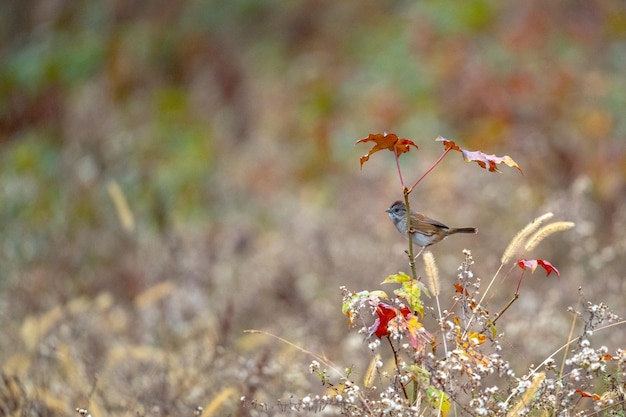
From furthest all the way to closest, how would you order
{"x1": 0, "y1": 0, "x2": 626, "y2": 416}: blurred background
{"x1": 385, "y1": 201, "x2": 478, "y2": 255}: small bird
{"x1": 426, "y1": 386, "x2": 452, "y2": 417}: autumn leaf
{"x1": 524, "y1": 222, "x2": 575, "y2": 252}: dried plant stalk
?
{"x1": 0, "y1": 0, "x2": 626, "y2": 416}: blurred background < {"x1": 385, "y1": 201, "x2": 478, "y2": 255}: small bird < {"x1": 524, "y1": 222, "x2": 575, "y2": 252}: dried plant stalk < {"x1": 426, "y1": 386, "x2": 452, "y2": 417}: autumn leaf

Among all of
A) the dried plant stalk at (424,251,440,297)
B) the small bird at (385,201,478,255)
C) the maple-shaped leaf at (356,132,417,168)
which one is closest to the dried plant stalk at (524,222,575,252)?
the dried plant stalk at (424,251,440,297)

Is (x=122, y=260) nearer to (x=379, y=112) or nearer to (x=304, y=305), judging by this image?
(x=304, y=305)

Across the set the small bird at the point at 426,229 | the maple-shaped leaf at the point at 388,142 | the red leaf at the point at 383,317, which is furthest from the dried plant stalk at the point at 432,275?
the small bird at the point at 426,229

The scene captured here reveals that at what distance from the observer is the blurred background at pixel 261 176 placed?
413 cm

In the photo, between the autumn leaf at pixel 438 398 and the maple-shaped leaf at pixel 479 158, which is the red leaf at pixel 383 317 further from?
the maple-shaped leaf at pixel 479 158

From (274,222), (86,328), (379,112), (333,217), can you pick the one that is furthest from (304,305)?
(379,112)

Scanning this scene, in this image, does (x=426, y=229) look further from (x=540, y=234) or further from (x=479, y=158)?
(x=479, y=158)

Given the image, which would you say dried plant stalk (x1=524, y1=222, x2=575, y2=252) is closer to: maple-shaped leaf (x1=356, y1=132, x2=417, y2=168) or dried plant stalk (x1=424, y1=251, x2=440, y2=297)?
dried plant stalk (x1=424, y1=251, x2=440, y2=297)

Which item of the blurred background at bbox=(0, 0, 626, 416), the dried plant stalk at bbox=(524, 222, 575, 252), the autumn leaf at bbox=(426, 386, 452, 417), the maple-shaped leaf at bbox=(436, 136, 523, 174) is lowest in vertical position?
the autumn leaf at bbox=(426, 386, 452, 417)

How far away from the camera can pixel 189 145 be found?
10750mm

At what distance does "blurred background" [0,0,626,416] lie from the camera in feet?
13.5

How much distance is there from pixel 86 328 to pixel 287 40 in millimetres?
9336

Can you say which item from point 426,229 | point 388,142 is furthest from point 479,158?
point 426,229

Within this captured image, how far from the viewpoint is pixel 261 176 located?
9.66 metres
